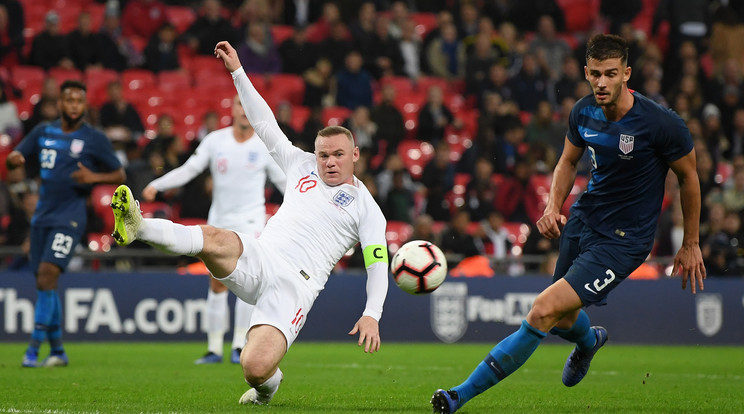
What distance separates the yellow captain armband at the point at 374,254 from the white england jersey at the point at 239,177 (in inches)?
155

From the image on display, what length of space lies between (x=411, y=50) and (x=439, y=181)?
473 centimetres

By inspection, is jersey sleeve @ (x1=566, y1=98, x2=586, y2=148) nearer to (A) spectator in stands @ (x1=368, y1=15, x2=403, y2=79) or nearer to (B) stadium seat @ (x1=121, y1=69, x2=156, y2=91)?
(B) stadium seat @ (x1=121, y1=69, x2=156, y2=91)

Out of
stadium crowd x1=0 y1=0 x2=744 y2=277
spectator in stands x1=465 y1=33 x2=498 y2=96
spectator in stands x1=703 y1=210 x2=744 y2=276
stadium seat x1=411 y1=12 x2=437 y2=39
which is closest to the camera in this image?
spectator in stands x1=703 y1=210 x2=744 y2=276

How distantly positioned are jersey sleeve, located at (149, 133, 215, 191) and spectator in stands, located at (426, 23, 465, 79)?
11066 mm

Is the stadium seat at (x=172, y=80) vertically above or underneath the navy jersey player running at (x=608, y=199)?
above

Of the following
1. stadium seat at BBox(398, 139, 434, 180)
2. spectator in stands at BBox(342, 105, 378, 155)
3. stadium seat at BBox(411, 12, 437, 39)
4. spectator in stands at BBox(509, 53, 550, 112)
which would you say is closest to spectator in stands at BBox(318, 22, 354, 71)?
spectator in stands at BBox(342, 105, 378, 155)

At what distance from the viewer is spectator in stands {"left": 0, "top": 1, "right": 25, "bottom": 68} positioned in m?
18.7

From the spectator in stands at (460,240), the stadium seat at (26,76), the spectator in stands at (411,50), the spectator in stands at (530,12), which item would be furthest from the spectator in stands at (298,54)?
the spectator in stands at (460,240)

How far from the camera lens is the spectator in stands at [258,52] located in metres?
19.9

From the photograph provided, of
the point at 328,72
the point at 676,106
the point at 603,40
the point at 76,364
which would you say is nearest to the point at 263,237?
the point at 603,40

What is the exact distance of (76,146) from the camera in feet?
34.2

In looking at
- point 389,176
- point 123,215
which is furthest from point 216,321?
point 389,176

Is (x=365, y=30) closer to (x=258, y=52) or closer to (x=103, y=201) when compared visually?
(x=258, y=52)

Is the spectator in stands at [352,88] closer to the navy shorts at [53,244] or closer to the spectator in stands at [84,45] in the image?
the spectator in stands at [84,45]
